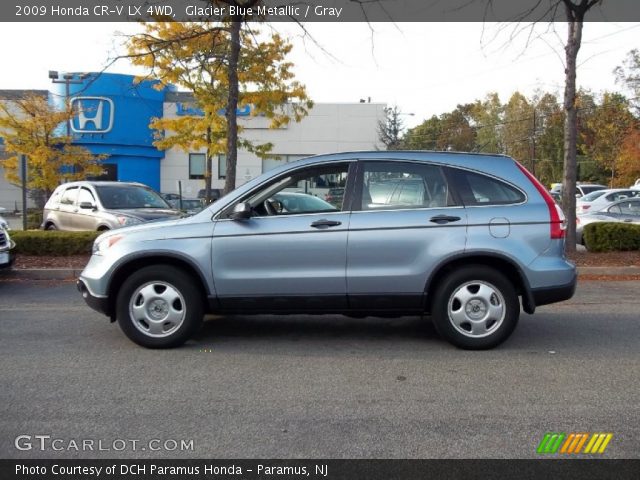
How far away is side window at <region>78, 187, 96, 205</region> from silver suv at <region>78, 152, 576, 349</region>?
7.49 m

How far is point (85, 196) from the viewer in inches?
503

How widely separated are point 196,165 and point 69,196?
2484 cm

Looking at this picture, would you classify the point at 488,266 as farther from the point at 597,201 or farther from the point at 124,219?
the point at 597,201

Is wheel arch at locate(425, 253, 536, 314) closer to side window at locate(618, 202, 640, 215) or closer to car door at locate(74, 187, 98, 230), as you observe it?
car door at locate(74, 187, 98, 230)

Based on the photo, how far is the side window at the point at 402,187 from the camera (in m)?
5.50

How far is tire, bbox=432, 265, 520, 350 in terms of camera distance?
5.38 m

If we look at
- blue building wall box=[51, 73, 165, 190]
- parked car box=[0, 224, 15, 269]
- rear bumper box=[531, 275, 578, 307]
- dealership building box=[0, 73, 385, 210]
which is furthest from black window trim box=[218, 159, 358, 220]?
blue building wall box=[51, 73, 165, 190]

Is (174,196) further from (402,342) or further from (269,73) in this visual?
(402,342)

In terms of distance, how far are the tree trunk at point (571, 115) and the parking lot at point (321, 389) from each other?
18.0 feet

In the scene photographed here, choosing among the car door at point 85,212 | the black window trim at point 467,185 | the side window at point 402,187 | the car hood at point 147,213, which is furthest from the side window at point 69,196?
the black window trim at point 467,185

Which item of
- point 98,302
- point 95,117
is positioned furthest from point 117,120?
point 98,302

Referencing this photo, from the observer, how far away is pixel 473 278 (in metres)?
5.38
